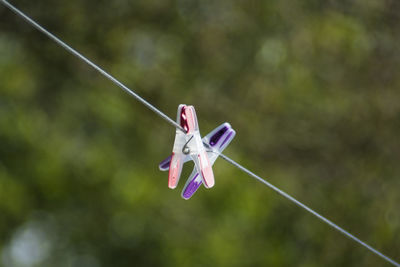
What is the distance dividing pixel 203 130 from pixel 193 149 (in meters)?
1.70

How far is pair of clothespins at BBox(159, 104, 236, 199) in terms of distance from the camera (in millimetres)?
793

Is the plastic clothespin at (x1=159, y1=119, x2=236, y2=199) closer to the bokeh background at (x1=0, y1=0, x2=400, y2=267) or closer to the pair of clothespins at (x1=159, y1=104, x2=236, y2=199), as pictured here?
the pair of clothespins at (x1=159, y1=104, x2=236, y2=199)

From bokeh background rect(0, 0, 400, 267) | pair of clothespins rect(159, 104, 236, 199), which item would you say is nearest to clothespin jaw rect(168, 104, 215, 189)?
pair of clothespins rect(159, 104, 236, 199)

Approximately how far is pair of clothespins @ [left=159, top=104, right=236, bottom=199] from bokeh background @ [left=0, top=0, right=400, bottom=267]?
1.58m

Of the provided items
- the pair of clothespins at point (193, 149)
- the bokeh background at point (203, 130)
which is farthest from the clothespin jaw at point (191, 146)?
the bokeh background at point (203, 130)

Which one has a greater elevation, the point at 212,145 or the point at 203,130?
the point at 212,145

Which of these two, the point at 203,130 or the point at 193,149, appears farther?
the point at 203,130

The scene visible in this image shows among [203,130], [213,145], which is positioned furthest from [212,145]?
[203,130]

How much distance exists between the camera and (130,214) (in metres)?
2.54

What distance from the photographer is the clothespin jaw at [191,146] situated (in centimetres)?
79

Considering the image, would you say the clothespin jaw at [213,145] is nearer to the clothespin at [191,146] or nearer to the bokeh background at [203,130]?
the clothespin at [191,146]

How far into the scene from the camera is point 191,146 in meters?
0.81

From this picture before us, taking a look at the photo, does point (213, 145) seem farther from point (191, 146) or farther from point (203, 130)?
point (203, 130)

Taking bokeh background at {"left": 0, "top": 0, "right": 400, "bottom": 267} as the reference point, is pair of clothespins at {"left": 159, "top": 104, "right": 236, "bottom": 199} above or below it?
above
